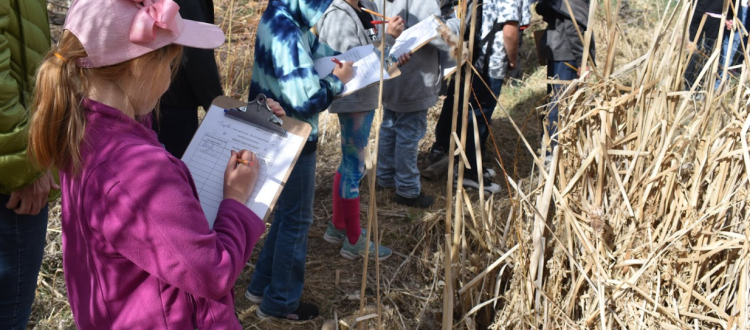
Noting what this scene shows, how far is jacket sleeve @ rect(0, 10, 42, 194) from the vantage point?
1.62 metres

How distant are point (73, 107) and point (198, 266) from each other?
1.16 feet

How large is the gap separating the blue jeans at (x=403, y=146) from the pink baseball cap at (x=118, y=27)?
7.57 ft

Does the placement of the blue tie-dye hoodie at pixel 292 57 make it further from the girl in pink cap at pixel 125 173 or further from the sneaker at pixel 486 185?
the sneaker at pixel 486 185

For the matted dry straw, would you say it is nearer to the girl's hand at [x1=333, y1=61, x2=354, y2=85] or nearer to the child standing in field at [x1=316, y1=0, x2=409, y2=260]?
the girl's hand at [x1=333, y1=61, x2=354, y2=85]

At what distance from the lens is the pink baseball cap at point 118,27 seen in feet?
3.76

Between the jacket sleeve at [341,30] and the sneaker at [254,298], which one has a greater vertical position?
the jacket sleeve at [341,30]

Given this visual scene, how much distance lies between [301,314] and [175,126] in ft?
2.85

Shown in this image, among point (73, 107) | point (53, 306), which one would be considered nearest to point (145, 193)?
point (73, 107)

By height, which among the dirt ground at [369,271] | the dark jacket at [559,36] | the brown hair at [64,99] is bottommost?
the dirt ground at [369,271]

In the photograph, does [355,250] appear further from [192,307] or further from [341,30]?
[192,307]

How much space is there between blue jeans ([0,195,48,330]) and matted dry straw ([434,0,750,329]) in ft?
3.74

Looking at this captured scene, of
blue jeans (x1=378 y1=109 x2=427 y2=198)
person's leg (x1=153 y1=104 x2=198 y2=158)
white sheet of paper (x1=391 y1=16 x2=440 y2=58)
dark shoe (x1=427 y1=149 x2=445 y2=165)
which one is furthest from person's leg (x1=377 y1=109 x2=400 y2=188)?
person's leg (x1=153 y1=104 x2=198 y2=158)

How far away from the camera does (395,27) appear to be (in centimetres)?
287

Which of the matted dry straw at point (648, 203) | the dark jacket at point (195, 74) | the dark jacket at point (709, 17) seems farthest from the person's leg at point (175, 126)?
the dark jacket at point (709, 17)
